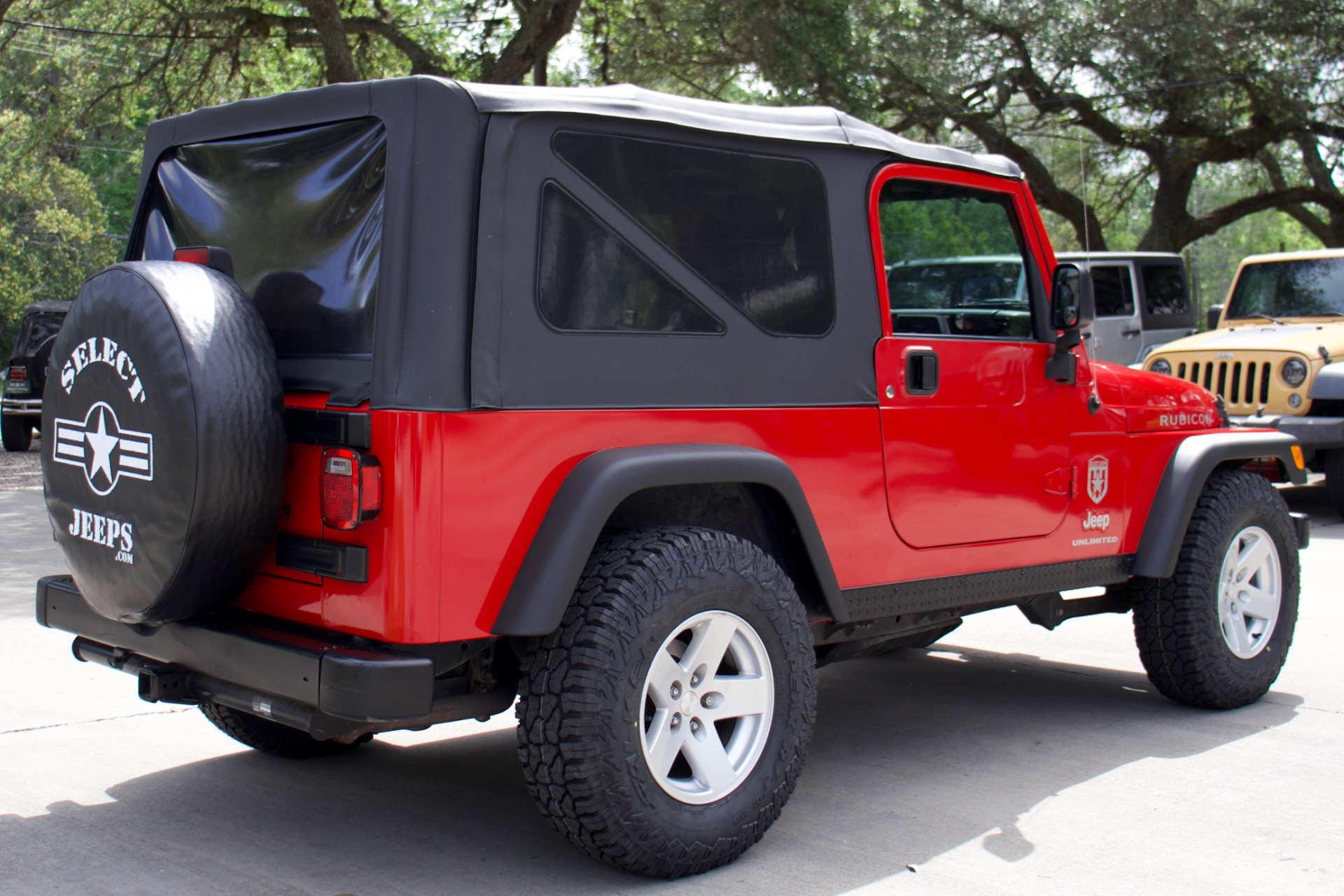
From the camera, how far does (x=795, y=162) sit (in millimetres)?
3945

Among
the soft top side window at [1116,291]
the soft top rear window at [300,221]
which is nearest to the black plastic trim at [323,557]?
the soft top rear window at [300,221]

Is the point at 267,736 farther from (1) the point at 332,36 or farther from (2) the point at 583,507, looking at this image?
(1) the point at 332,36

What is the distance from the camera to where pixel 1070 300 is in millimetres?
4625

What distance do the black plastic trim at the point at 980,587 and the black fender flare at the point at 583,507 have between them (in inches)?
28.3

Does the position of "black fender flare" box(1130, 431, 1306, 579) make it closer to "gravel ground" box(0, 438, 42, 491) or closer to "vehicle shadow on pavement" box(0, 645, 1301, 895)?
"vehicle shadow on pavement" box(0, 645, 1301, 895)

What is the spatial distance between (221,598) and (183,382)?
22.3 inches

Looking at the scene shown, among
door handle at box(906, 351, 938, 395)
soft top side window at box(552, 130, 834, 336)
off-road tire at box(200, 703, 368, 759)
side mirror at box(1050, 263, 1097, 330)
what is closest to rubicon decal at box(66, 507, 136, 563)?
off-road tire at box(200, 703, 368, 759)

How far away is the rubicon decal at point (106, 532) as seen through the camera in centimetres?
326

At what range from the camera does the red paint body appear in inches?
122

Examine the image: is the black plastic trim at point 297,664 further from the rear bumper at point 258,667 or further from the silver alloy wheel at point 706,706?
the silver alloy wheel at point 706,706

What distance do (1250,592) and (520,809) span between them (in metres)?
3.06

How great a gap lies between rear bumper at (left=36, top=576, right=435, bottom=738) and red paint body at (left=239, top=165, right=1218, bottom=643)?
3.9 inches

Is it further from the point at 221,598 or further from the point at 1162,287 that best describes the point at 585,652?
the point at 1162,287

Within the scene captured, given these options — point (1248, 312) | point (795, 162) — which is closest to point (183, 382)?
point (795, 162)
